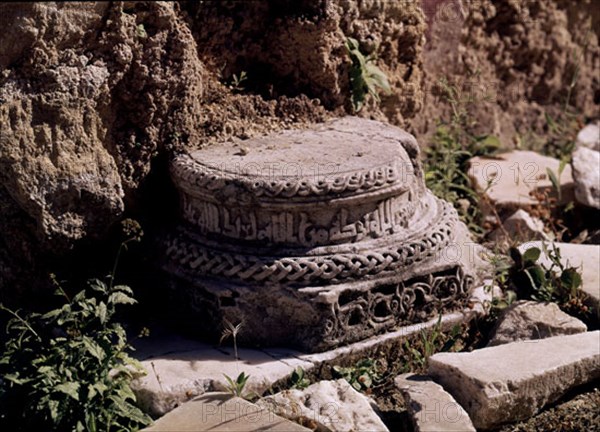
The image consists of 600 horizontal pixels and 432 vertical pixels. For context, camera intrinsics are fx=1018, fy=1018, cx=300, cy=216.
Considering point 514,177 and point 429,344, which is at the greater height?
point 514,177

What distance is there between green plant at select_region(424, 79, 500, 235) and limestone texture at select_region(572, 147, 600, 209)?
549 mm

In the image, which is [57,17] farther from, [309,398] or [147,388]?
[309,398]

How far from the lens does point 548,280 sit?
4730mm

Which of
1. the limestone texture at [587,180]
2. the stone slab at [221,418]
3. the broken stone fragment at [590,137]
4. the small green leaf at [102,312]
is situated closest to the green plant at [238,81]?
the small green leaf at [102,312]

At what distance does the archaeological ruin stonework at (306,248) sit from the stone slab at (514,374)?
0.40 meters

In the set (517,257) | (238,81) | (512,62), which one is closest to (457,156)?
(512,62)

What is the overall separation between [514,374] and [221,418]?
1.14 meters

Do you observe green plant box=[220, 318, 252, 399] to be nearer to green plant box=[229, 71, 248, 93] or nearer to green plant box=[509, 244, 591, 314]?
green plant box=[229, 71, 248, 93]

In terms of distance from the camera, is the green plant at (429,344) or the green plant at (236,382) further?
the green plant at (429,344)

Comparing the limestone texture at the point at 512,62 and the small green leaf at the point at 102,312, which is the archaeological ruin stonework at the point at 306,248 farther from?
the limestone texture at the point at 512,62

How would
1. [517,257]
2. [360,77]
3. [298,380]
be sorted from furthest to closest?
[360,77] < [517,257] < [298,380]

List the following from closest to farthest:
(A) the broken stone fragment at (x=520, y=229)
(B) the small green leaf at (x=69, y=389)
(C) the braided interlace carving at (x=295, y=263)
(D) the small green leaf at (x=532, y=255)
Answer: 1. (B) the small green leaf at (x=69, y=389)
2. (C) the braided interlace carving at (x=295, y=263)
3. (D) the small green leaf at (x=532, y=255)
4. (A) the broken stone fragment at (x=520, y=229)

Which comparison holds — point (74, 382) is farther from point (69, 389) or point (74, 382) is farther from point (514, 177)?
point (514, 177)

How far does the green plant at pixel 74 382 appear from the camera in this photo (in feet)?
12.0
